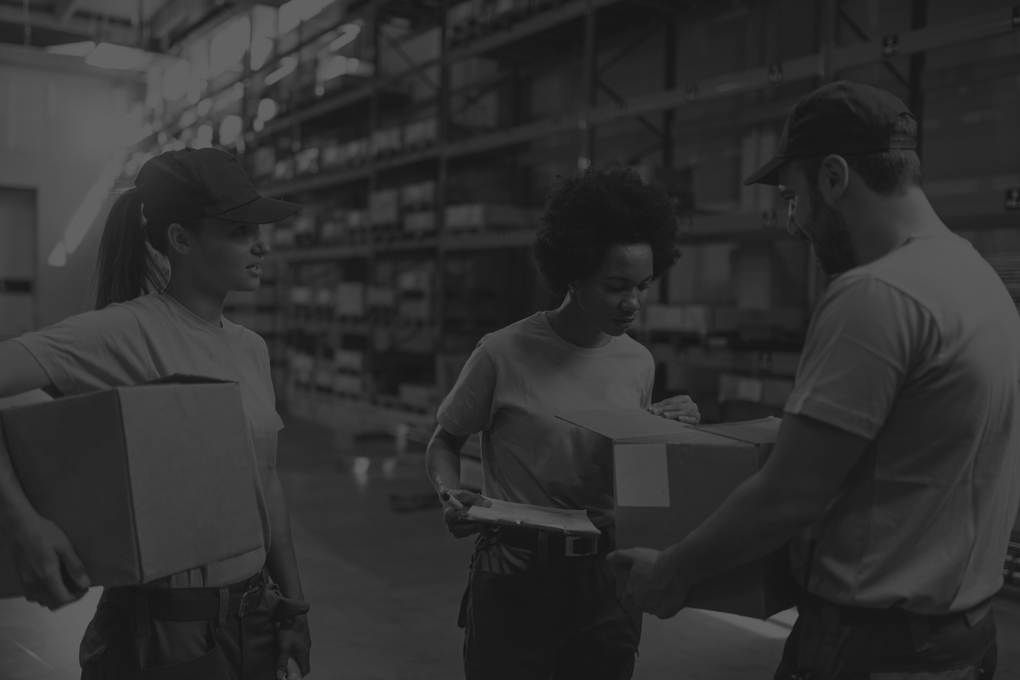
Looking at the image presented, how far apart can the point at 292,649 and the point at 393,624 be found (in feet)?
7.78

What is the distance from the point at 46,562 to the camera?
133cm

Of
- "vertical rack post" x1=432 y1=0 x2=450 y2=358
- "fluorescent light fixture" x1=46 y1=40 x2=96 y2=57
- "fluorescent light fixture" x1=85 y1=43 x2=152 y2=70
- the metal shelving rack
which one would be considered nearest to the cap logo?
the metal shelving rack

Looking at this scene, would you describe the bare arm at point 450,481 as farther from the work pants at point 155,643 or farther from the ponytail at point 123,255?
the ponytail at point 123,255

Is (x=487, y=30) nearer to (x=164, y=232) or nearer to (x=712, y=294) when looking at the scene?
(x=712, y=294)

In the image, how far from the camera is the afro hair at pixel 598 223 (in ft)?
6.68

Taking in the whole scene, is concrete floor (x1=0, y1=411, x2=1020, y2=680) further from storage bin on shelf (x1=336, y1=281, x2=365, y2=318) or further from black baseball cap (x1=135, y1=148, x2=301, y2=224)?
storage bin on shelf (x1=336, y1=281, x2=365, y2=318)

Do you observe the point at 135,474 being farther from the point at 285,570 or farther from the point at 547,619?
the point at 547,619

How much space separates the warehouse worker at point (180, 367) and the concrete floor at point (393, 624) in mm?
1920

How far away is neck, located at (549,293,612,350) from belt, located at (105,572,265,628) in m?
0.98

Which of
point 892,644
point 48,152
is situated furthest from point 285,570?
point 48,152

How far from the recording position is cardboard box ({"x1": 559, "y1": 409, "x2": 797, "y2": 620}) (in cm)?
136

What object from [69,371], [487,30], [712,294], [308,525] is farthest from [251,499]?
[487,30]

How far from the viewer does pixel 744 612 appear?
1.37 metres

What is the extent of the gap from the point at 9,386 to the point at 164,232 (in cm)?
47
